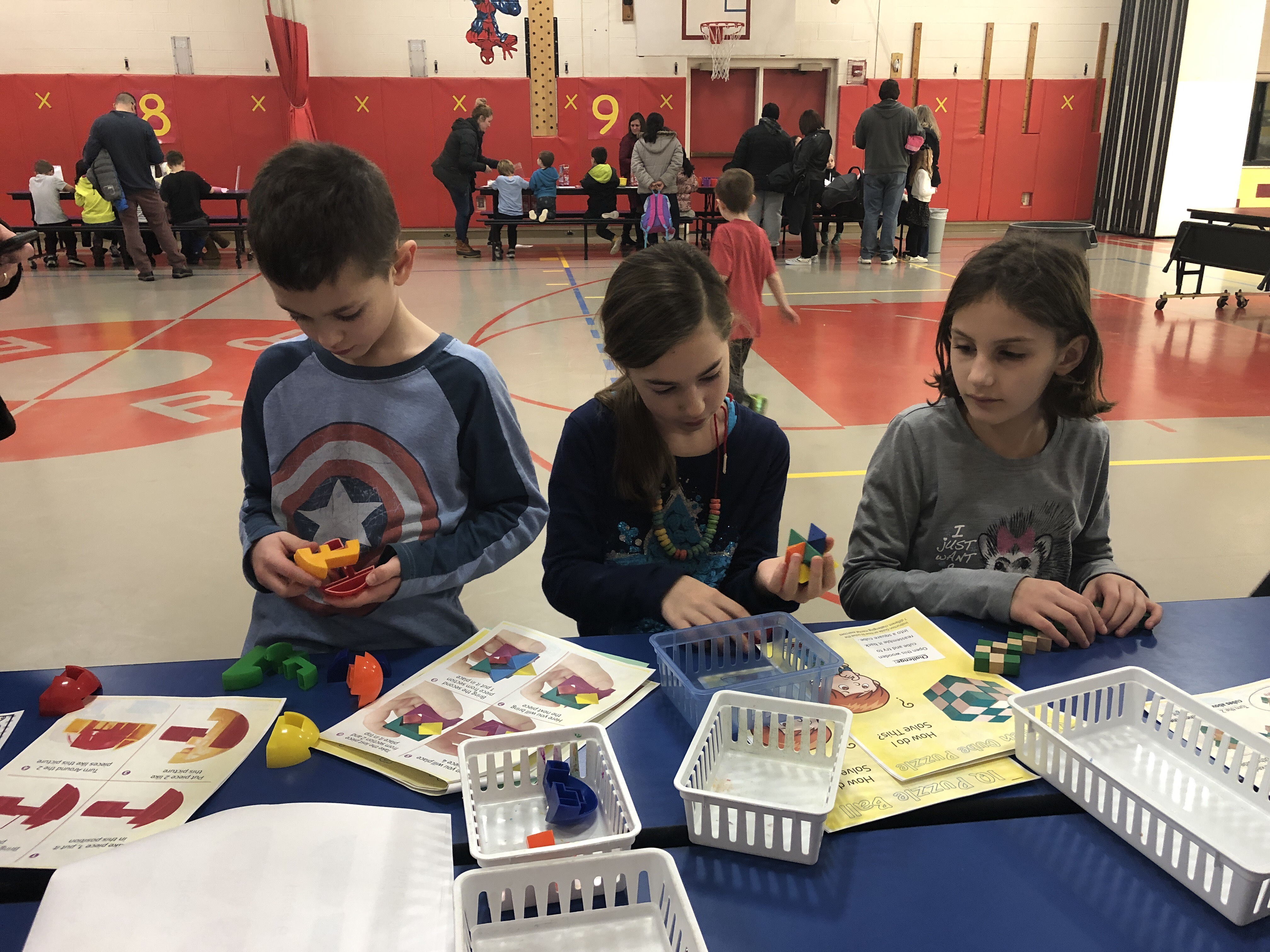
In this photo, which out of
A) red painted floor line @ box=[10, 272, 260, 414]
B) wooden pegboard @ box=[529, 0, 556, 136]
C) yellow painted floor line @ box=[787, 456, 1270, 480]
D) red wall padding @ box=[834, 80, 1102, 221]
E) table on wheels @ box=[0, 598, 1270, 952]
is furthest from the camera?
red wall padding @ box=[834, 80, 1102, 221]

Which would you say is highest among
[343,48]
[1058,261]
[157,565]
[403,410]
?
[343,48]

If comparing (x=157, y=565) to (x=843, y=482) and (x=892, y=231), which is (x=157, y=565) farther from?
(x=892, y=231)

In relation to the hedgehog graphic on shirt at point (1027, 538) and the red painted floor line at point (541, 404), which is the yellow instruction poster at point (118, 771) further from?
the red painted floor line at point (541, 404)

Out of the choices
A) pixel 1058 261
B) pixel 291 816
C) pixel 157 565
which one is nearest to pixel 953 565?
pixel 1058 261

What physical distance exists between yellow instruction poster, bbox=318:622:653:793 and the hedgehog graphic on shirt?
801mm

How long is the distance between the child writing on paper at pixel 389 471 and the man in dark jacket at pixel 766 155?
8432 millimetres

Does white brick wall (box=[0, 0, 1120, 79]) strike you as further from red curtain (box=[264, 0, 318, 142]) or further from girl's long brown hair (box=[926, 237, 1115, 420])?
girl's long brown hair (box=[926, 237, 1115, 420])

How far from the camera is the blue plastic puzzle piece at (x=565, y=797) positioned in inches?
35.6

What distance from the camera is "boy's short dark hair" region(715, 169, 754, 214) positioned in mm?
4570

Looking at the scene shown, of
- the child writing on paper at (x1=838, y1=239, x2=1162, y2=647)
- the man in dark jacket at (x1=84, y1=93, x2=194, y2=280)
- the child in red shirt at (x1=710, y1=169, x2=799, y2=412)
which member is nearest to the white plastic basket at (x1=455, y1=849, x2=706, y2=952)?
the child writing on paper at (x1=838, y1=239, x2=1162, y2=647)

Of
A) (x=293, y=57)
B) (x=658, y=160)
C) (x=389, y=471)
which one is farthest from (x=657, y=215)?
(x=389, y=471)

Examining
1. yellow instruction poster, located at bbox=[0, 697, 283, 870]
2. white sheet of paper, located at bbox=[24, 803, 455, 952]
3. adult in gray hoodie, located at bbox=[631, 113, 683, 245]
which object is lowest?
yellow instruction poster, located at bbox=[0, 697, 283, 870]

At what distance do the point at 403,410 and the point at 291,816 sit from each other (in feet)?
2.81

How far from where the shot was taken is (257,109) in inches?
457
